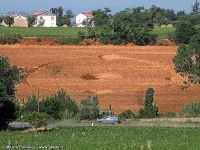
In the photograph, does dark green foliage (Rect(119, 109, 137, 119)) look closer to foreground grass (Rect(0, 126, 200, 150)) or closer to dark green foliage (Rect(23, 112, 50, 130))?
foreground grass (Rect(0, 126, 200, 150))

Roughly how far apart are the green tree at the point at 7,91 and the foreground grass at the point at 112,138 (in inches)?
138

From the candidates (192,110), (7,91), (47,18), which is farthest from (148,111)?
(47,18)

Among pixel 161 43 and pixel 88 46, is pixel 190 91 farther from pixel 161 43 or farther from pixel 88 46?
pixel 161 43

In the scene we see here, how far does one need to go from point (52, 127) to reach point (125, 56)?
117 feet

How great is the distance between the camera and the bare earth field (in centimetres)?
5396

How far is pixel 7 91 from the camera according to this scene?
41.8 meters

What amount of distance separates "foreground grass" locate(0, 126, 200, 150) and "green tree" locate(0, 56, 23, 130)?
11.5ft

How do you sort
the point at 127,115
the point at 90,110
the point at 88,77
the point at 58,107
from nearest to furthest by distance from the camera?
the point at 90,110 < the point at 127,115 < the point at 58,107 < the point at 88,77

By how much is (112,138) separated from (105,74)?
34.8m

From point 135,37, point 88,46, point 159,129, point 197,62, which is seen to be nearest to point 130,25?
point 135,37

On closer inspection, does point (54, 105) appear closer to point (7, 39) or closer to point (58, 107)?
point (58, 107)

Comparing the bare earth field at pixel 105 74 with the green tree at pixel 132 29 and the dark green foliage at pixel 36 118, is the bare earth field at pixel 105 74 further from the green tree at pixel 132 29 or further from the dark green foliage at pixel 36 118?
the dark green foliage at pixel 36 118

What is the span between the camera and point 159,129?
35344mm

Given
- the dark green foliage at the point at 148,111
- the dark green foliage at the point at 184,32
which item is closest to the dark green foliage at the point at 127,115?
the dark green foliage at the point at 148,111
